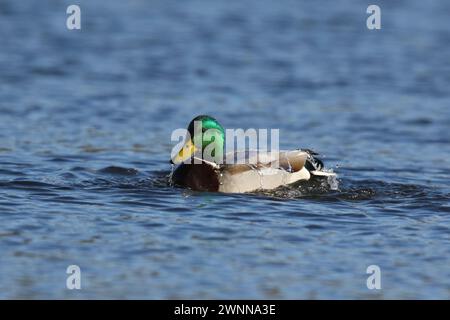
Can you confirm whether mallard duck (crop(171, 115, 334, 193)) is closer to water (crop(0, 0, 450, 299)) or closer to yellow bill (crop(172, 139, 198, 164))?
yellow bill (crop(172, 139, 198, 164))

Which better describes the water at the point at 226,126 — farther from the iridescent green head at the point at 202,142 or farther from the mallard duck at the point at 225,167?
the iridescent green head at the point at 202,142

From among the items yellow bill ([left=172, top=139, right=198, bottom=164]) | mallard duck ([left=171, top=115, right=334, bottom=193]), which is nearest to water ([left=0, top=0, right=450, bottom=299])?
mallard duck ([left=171, top=115, right=334, bottom=193])

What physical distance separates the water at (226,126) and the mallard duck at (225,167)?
16 cm

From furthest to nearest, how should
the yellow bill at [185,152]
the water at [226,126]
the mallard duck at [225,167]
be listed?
the yellow bill at [185,152] < the mallard duck at [225,167] < the water at [226,126]

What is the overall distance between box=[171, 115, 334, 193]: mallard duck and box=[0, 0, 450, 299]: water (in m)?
0.16

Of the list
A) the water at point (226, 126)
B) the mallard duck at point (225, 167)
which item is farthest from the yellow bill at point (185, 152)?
the water at point (226, 126)

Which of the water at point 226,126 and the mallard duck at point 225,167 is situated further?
the mallard duck at point 225,167

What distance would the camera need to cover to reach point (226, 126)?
577 inches

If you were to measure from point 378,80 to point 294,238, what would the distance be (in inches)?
359

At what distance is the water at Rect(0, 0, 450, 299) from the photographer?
27.4 feet

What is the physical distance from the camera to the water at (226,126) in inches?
329

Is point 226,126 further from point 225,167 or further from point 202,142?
point 225,167

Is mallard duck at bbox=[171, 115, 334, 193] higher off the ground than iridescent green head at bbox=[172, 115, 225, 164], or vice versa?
iridescent green head at bbox=[172, 115, 225, 164]

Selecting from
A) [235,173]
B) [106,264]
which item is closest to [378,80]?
[235,173]
